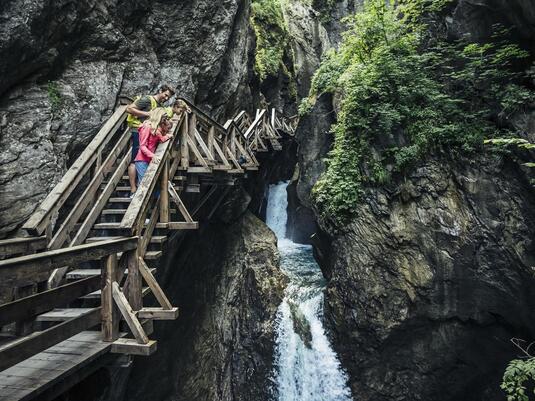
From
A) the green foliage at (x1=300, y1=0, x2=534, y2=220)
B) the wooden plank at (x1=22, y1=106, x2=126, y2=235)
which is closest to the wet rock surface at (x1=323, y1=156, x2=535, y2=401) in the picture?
the green foliage at (x1=300, y1=0, x2=534, y2=220)

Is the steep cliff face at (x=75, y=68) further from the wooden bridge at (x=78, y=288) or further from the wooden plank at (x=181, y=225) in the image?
the wooden plank at (x=181, y=225)

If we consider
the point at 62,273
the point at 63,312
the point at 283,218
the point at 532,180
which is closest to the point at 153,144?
the point at 62,273

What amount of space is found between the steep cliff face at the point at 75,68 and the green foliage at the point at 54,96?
0.06 feet

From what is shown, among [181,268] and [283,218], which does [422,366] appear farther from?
[283,218]

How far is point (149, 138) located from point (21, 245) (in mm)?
2682

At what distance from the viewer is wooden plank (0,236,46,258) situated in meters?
3.94

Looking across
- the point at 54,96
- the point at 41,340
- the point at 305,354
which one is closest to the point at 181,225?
the point at 41,340

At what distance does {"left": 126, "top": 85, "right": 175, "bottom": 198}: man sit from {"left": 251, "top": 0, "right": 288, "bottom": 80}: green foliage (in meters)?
13.6

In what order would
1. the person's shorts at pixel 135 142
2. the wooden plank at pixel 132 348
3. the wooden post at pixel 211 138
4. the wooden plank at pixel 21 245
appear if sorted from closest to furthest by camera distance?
the wooden plank at pixel 132 348 → the wooden plank at pixel 21 245 → the person's shorts at pixel 135 142 → the wooden post at pixel 211 138

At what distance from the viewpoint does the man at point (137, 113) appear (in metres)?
6.32

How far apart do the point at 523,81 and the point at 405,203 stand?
396 cm

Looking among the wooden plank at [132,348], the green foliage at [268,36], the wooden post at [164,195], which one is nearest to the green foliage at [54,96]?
the wooden post at [164,195]

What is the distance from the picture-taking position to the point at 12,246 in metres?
4.08

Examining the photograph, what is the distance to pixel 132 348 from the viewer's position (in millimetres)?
3525
